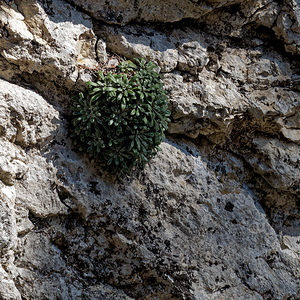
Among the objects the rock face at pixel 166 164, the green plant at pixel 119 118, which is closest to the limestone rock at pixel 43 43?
the rock face at pixel 166 164

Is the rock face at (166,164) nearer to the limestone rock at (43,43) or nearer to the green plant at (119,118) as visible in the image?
the limestone rock at (43,43)

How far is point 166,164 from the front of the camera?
17.5ft

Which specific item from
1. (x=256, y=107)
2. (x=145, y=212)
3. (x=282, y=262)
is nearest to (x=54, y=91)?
(x=145, y=212)

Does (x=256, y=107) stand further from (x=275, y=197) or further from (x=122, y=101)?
(x=122, y=101)

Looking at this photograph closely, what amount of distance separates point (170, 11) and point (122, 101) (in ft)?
5.37

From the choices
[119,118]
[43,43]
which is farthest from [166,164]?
[43,43]

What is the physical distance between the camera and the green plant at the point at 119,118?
4652mm

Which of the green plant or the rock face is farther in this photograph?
the green plant

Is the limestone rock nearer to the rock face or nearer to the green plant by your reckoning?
the rock face

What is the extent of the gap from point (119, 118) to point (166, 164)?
1054 mm

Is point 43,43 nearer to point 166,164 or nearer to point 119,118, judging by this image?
point 119,118

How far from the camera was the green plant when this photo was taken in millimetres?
4652

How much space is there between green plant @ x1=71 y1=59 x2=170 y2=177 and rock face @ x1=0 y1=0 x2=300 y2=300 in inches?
9.0

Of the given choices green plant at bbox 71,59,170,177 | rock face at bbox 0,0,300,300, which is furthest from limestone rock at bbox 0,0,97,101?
green plant at bbox 71,59,170,177
